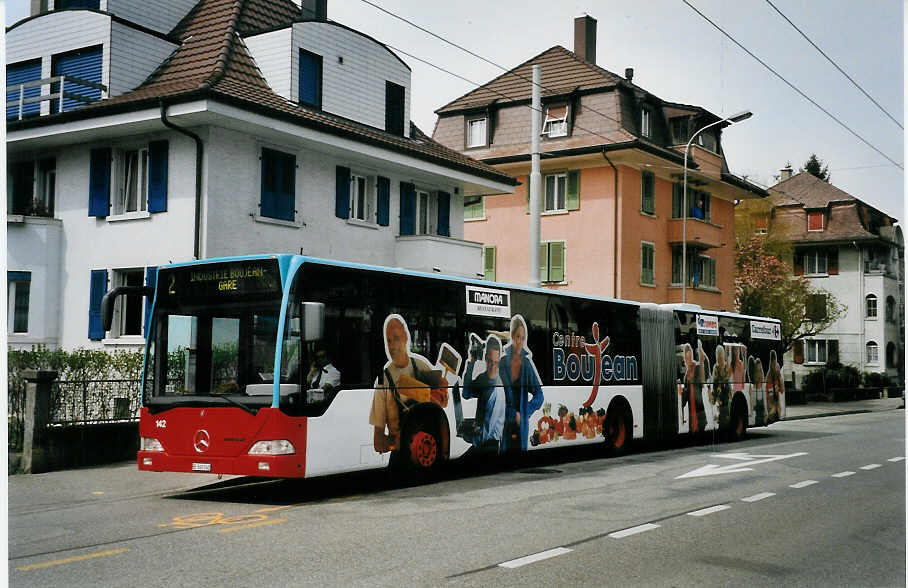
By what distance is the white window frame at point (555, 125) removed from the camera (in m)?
36.3

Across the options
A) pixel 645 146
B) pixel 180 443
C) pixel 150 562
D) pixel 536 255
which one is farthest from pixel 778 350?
pixel 150 562

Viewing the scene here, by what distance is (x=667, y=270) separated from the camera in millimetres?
38281

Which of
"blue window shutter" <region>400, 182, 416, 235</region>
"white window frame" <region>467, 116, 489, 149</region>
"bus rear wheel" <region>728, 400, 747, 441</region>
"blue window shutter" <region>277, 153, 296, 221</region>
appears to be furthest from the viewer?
"white window frame" <region>467, 116, 489, 149</region>

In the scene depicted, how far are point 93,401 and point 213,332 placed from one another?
4.69m

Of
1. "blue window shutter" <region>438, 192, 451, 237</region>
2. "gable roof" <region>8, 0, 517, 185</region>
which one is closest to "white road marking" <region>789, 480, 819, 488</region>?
"gable roof" <region>8, 0, 517, 185</region>

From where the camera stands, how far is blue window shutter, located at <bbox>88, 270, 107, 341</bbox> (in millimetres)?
19719

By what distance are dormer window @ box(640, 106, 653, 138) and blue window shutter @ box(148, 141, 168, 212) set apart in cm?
1978

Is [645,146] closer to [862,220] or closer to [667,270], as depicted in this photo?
[667,270]

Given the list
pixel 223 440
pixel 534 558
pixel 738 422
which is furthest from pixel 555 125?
pixel 534 558

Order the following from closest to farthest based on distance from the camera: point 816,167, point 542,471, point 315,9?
point 816,167, point 542,471, point 315,9

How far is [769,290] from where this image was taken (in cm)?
4206

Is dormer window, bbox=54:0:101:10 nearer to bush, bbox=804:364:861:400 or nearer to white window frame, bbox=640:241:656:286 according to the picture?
white window frame, bbox=640:241:656:286

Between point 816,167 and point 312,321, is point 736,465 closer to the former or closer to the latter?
point 816,167

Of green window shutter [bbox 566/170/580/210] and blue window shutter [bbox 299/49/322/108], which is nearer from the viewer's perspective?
blue window shutter [bbox 299/49/322/108]
